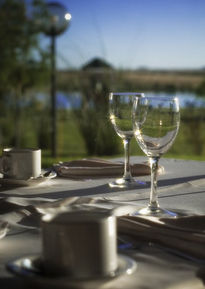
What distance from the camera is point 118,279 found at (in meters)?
0.64

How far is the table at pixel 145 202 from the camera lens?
0.67 meters

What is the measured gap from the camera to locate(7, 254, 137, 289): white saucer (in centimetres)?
60

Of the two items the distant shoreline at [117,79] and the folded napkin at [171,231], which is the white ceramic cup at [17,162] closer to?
the folded napkin at [171,231]

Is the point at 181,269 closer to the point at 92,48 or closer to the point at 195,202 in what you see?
the point at 195,202

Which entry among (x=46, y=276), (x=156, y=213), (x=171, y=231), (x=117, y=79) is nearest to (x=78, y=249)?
(x=46, y=276)

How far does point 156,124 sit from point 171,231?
0.82 ft

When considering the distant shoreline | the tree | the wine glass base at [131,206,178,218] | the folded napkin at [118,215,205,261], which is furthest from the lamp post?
the folded napkin at [118,215,205,261]

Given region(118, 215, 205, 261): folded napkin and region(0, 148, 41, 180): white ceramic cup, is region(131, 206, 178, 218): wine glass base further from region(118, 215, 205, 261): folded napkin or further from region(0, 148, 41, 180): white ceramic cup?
region(0, 148, 41, 180): white ceramic cup

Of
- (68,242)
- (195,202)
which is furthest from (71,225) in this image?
(195,202)

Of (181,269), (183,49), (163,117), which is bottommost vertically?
(181,269)

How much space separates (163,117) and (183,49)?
9130 millimetres

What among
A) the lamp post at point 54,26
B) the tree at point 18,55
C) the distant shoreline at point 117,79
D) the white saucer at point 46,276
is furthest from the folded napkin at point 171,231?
the tree at point 18,55

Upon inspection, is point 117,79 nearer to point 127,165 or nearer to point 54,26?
point 54,26

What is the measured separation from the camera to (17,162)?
1497 mm
